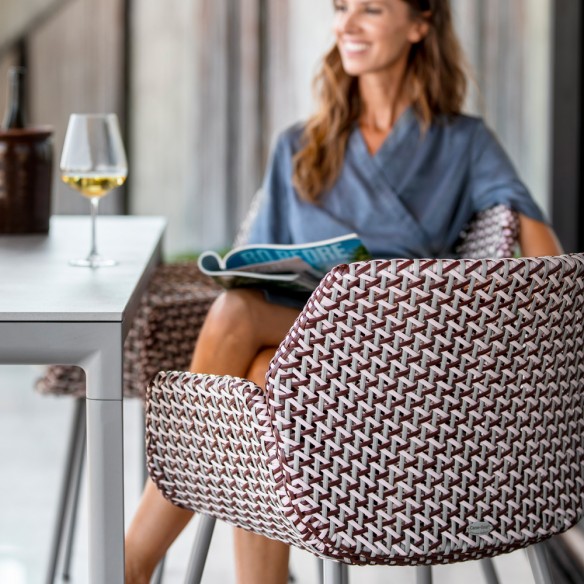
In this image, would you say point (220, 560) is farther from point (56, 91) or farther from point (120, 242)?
point (56, 91)

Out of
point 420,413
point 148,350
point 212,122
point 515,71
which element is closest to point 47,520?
point 148,350

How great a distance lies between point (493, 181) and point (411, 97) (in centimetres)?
29

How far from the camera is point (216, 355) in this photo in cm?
190

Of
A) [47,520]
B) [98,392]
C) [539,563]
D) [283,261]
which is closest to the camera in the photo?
[98,392]

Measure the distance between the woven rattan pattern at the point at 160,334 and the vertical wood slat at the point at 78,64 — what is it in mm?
1921

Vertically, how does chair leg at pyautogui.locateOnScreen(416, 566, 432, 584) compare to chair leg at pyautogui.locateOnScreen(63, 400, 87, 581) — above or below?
above

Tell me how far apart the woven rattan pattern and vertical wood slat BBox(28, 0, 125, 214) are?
6.30ft

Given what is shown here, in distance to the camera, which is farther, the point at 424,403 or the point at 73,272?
the point at 73,272

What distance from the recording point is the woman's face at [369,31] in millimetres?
2420

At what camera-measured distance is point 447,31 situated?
98.4 inches

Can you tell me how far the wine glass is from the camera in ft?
6.03

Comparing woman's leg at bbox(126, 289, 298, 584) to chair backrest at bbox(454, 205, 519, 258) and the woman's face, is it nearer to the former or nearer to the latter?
chair backrest at bbox(454, 205, 519, 258)

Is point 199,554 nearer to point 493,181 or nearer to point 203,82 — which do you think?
point 493,181

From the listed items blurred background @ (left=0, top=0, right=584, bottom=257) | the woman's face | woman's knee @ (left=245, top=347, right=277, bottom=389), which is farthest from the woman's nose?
blurred background @ (left=0, top=0, right=584, bottom=257)
